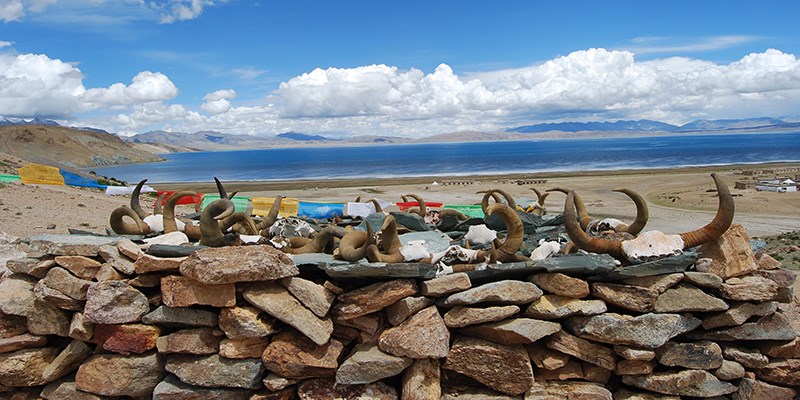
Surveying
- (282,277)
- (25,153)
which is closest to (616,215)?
(282,277)

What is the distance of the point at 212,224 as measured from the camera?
7270 mm

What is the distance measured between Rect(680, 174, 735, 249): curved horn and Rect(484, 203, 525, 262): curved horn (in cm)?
187

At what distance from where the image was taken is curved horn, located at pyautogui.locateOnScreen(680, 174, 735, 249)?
6.27m

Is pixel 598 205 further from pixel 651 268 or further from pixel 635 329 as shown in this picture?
pixel 635 329

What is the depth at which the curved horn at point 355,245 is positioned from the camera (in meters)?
6.66

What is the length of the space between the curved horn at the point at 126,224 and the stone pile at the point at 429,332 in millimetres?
2571

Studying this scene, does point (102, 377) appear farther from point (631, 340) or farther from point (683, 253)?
point (683, 253)

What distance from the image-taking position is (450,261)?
6.96 metres

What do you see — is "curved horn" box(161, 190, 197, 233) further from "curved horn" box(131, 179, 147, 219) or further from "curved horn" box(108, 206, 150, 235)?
"curved horn" box(131, 179, 147, 219)

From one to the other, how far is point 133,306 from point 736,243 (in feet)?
22.2

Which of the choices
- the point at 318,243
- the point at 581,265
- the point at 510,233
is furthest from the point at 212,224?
the point at 581,265

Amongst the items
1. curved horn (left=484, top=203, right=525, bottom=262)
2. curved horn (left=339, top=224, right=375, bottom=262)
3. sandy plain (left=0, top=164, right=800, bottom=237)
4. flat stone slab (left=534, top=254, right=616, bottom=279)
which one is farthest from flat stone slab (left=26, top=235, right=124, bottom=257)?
sandy plain (left=0, top=164, right=800, bottom=237)

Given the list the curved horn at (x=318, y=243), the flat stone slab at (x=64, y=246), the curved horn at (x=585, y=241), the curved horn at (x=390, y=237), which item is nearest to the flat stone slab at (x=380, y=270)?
the curved horn at (x=390, y=237)

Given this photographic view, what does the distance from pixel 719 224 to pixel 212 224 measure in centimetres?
601
